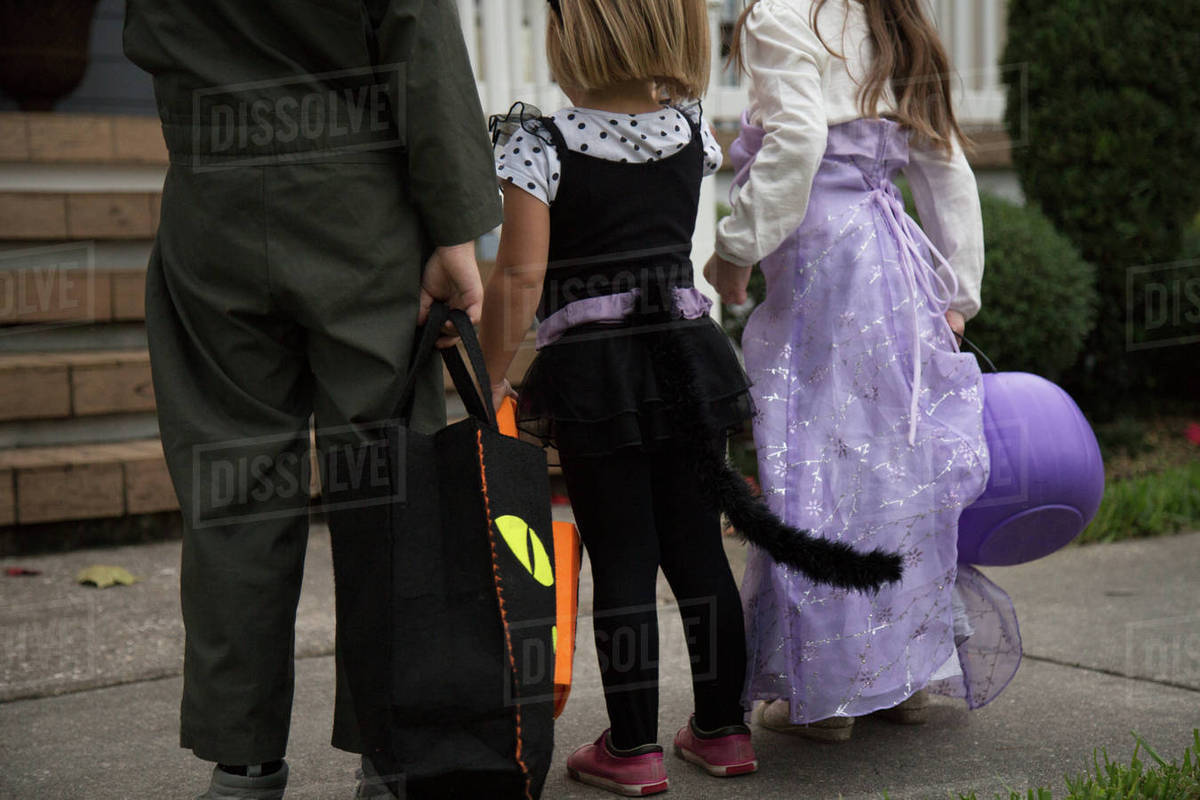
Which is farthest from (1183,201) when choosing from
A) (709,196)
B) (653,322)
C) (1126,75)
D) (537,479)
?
(537,479)

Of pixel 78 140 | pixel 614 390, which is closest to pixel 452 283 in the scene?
pixel 614 390

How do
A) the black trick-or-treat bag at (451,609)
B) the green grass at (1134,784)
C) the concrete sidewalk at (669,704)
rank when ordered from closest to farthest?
the black trick-or-treat bag at (451,609)
the green grass at (1134,784)
the concrete sidewalk at (669,704)

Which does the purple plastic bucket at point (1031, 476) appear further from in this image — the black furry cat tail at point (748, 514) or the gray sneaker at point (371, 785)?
the gray sneaker at point (371, 785)

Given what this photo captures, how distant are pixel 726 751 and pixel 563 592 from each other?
1.94ft

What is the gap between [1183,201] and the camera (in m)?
5.71

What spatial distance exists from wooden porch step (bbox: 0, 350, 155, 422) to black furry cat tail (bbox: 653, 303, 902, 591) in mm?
2582

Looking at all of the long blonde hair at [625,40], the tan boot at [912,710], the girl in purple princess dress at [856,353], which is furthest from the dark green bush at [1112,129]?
the long blonde hair at [625,40]

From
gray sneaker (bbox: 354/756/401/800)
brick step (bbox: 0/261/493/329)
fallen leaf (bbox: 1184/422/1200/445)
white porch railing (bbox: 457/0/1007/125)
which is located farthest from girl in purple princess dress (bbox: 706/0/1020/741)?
fallen leaf (bbox: 1184/422/1200/445)

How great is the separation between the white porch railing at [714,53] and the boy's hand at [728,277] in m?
1.59

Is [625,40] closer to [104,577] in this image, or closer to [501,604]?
[501,604]

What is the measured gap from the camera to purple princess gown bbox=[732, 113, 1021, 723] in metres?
2.46

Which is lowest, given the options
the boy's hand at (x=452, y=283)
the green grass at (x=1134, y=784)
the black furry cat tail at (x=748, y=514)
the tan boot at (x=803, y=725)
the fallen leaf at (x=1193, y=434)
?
the fallen leaf at (x=1193, y=434)

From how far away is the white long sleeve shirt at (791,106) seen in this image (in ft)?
8.00

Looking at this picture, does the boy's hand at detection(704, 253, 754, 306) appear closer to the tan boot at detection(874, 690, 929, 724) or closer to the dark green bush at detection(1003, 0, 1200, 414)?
the tan boot at detection(874, 690, 929, 724)
